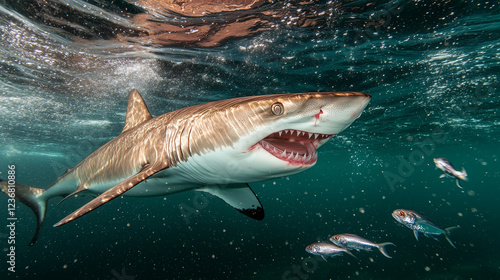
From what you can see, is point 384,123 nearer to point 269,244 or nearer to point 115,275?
point 269,244

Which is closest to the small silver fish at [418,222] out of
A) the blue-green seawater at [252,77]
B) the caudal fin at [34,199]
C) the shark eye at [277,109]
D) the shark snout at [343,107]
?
the blue-green seawater at [252,77]

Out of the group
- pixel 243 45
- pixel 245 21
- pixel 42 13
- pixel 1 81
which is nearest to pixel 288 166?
pixel 245 21

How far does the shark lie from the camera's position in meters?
1.89

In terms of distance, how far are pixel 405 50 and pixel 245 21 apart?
5.92 meters

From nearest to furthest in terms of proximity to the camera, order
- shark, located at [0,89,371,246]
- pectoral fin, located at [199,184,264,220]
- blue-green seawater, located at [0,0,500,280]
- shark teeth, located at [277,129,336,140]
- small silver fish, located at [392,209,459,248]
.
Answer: shark, located at [0,89,371,246], shark teeth, located at [277,129,336,140], pectoral fin, located at [199,184,264,220], small silver fish, located at [392,209,459,248], blue-green seawater, located at [0,0,500,280]

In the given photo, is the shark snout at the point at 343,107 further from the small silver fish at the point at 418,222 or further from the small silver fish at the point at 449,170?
the small silver fish at the point at 449,170

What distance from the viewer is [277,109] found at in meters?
1.94

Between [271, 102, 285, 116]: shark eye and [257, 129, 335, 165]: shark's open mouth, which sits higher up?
[271, 102, 285, 116]: shark eye

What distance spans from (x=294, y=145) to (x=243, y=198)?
8.00ft

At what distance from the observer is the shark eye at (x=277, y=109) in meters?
1.93

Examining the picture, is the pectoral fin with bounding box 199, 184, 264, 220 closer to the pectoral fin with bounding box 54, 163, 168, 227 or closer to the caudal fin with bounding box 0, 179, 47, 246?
the pectoral fin with bounding box 54, 163, 168, 227

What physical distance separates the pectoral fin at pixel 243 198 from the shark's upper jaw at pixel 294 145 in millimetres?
2145

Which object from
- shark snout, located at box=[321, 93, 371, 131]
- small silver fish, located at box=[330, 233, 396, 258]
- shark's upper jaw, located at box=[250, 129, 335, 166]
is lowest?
small silver fish, located at box=[330, 233, 396, 258]

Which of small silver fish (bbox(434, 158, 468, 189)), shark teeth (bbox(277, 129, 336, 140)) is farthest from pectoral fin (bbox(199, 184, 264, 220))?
small silver fish (bbox(434, 158, 468, 189))
